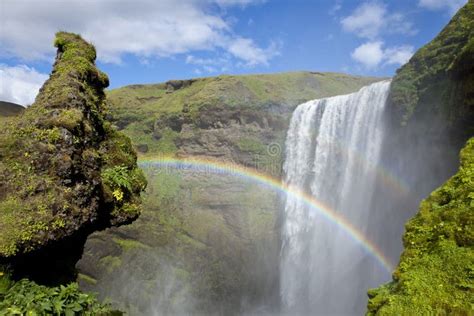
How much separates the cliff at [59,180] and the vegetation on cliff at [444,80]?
15.3m

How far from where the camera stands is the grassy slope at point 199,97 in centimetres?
5647

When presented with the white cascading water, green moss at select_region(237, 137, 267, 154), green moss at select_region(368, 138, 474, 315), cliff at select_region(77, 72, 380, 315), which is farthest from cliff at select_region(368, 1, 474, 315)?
green moss at select_region(237, 137, 267, 154)

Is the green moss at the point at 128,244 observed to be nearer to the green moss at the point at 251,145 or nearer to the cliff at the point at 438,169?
the green moss at the point at 251,145

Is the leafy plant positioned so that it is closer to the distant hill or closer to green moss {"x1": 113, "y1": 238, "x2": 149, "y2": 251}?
the distant hill

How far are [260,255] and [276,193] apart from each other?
928cm

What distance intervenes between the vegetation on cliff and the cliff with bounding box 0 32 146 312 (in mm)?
15254

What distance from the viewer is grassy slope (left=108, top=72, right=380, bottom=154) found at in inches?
2223

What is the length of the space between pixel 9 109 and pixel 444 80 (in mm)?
23500

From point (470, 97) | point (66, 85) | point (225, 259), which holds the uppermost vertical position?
point (470, 97)

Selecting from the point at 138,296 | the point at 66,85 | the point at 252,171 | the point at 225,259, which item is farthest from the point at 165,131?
the point at 66,85

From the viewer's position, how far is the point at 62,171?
6.39 metres

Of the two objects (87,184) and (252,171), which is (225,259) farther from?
(87,184)

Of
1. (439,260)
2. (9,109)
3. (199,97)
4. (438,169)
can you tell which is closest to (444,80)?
(438,169)

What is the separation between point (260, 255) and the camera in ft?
157
